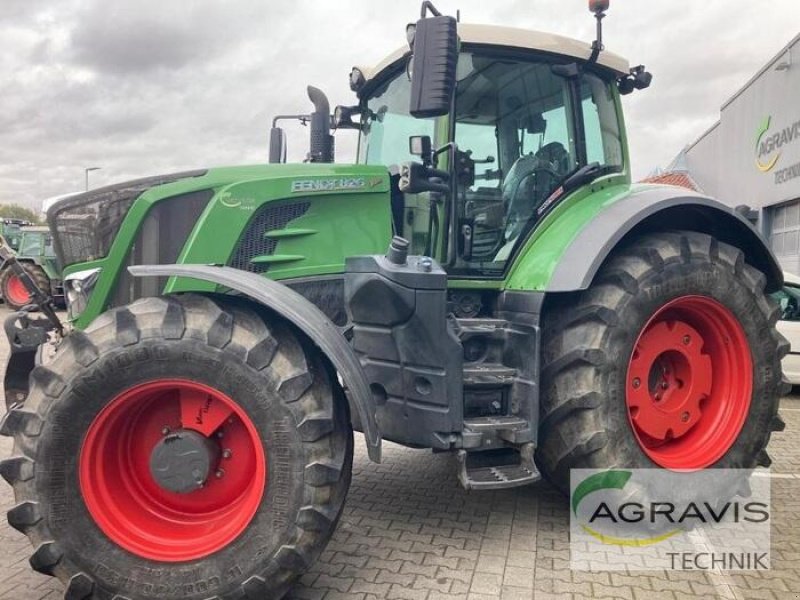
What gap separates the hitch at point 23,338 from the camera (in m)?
3.40

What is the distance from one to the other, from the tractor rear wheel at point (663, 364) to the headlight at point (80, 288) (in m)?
2.40

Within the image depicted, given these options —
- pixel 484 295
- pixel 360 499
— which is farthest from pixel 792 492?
pixel 360 499

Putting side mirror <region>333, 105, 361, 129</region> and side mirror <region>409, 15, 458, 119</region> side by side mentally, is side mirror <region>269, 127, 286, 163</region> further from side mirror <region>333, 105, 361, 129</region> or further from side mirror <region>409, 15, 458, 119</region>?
side mirror <region>409, 15, 458, 119</region>

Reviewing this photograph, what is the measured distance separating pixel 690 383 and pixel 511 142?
1.79 metres

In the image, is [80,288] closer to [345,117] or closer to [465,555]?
[345,117]

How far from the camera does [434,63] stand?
9.72 ft

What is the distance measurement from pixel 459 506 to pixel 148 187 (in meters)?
2.58

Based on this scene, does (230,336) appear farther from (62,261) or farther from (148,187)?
(62,261)

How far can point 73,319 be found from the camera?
11.7 feet

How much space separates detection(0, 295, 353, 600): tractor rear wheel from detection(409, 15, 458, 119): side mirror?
1224mm

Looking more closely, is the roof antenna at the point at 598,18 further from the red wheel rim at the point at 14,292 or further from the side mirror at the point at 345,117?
the red wheel rim at the point at 14,292

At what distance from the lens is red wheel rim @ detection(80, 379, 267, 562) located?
2.80 meters

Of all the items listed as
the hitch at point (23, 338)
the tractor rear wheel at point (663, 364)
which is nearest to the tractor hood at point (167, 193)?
the hitch at point (23, 338)

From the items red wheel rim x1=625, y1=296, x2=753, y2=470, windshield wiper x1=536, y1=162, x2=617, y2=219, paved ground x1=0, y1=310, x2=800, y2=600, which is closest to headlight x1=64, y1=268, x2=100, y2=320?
paved ground x1=0, y1=310, x2=800, y2=600
